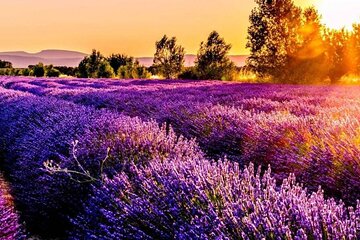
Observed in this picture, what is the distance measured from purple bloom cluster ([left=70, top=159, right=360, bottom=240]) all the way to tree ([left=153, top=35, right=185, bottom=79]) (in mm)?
44249

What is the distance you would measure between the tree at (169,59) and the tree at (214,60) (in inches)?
336

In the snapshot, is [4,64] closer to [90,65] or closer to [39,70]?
[39,70]

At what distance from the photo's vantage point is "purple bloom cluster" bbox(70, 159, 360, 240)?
1.46 m

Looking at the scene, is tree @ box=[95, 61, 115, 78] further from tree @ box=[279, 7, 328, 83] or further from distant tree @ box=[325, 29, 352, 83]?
distant tree @ box=[325, 29, 352, 83]

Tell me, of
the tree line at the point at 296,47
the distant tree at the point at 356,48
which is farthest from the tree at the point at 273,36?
the distant tree at the point at 356,48

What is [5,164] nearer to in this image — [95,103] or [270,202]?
[95,103]

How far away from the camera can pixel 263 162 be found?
3.53 m

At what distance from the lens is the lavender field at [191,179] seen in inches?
63.4

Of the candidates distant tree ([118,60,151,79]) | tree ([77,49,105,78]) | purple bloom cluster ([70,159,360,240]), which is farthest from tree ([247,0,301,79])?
purple bloom cluster ([70,159,360,240])

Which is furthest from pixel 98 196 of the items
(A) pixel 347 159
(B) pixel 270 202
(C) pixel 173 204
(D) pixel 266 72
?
(D) pixel 266 72

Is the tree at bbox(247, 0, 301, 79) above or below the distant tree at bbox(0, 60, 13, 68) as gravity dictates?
above

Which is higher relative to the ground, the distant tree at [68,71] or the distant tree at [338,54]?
the distant tree at [338,54]

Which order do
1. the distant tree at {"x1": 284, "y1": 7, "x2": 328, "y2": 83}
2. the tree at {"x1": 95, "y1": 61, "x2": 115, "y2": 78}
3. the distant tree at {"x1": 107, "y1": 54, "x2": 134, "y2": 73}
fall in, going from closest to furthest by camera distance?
the distant tree at {"x1": 284, "y1": 7, "x2": 328, "y2": 83}
the tree at {"x1": 95, "y1": 61, "x2": 115, "y2": 78}
the distant tree at {"x1": 107, "y1": 54, "x2": 134, "y2": 73}

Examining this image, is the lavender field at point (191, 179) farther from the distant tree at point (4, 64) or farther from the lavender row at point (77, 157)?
the distant tree at point (4, 64)
